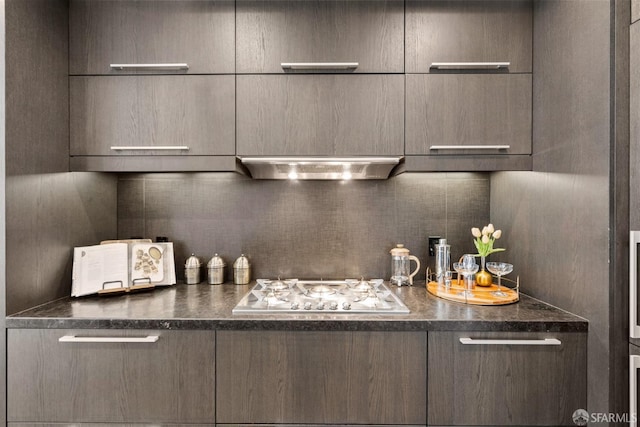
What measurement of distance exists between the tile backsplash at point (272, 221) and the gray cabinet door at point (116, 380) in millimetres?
738

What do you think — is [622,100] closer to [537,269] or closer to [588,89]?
[588,89]

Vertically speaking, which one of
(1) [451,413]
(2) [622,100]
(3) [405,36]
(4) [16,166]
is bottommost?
(1) [451,413]

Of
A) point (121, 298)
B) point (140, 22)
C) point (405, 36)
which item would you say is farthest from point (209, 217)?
point (405, 36)

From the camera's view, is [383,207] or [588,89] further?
[383,207]

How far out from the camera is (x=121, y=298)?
1.58m

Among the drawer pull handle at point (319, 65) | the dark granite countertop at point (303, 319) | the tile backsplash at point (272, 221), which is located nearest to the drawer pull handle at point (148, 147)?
the tile backsplash at point (272, 221)

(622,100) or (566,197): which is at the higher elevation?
(622,100)

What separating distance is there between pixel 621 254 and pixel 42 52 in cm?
234

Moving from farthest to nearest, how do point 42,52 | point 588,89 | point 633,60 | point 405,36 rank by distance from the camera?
point 405,36
point 42,52
point 588,89
point 633,60

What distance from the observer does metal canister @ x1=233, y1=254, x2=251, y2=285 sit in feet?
6.17

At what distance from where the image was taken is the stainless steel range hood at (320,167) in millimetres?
1574

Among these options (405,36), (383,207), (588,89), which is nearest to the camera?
(588,89)

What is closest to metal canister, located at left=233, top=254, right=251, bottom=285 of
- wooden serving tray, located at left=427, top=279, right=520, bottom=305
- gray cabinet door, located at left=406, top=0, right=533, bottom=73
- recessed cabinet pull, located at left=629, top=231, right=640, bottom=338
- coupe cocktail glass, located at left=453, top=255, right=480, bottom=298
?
wooden serving tray, located at left=427, top=279, right=520, bottom=305

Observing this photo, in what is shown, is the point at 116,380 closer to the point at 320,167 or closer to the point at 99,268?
the point at 99,268
